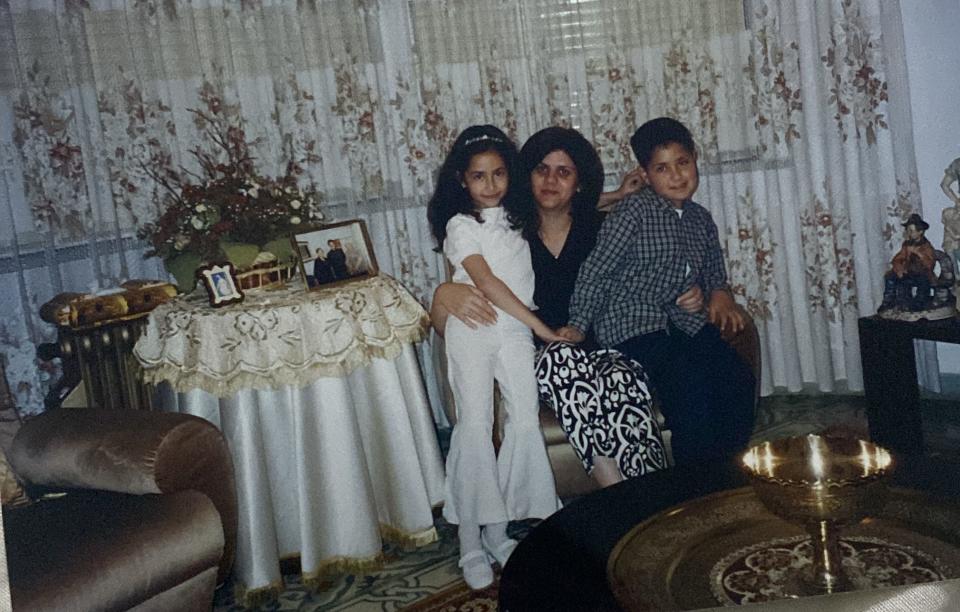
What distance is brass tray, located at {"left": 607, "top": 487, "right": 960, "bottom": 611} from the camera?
1.07 meters

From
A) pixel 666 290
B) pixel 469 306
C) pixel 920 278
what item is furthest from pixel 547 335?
pixel 920 278

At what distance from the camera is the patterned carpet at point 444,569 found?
5.98 ft

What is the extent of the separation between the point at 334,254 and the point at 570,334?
52cm

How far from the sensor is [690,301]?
6.75 ft

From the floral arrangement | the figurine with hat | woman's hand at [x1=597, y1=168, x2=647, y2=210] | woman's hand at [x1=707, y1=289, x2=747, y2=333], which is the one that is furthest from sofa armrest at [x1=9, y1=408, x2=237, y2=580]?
the figurine with hat

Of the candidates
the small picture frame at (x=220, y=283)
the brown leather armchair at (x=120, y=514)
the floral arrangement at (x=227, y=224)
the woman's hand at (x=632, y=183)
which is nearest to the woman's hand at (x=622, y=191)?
the woman's hand at (x=632, y=183)

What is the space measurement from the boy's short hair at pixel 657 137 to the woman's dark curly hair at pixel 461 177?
10.7 inches

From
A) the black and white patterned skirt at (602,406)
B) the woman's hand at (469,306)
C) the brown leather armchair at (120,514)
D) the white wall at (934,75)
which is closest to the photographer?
the brown leather armchair at (120,514)

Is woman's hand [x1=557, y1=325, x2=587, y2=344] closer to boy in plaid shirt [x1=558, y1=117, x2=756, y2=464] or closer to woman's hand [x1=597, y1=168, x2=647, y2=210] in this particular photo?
boy in plaid shirt [x1=558, y1=117, x2=756, y2=464]

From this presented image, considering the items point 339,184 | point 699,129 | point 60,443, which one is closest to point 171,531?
point 60,443

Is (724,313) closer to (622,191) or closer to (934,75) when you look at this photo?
(622,191)

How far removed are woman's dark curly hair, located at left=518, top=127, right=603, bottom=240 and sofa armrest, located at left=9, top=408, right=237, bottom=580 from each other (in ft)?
2.54

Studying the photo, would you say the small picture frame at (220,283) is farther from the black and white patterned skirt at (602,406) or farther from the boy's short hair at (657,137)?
the boy's short hair at (657,137)

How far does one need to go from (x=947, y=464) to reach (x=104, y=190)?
1.81m
